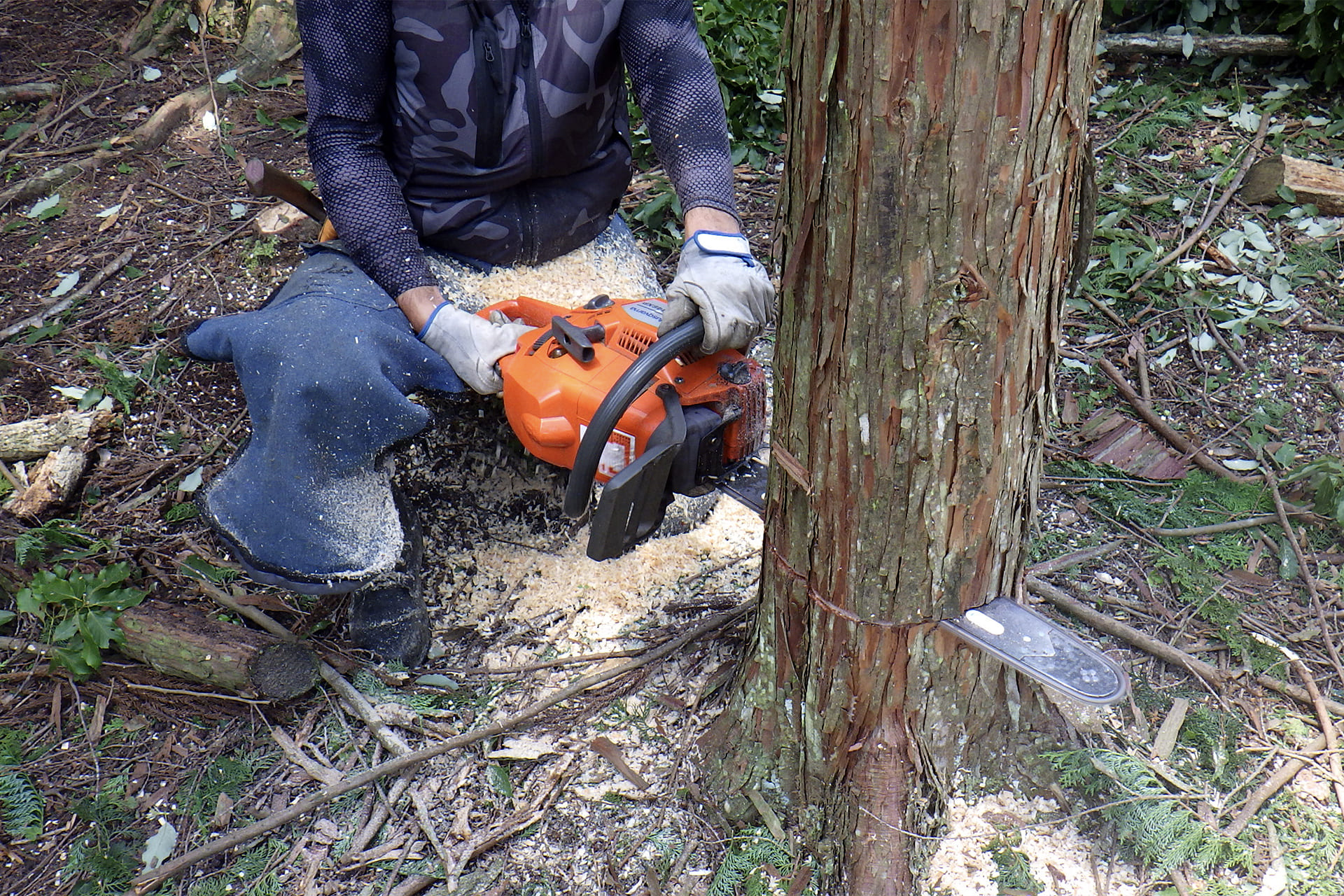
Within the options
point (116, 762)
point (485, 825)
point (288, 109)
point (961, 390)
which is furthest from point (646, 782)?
point (288, 109)

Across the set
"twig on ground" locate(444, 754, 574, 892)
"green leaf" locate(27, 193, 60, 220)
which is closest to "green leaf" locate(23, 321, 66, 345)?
"green leaf" locate(27, 193, 60, 220)

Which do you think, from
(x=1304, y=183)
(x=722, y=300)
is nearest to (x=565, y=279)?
(x=722, y=300)

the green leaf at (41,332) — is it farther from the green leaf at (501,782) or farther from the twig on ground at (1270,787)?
the twig on ground at (1270,787)

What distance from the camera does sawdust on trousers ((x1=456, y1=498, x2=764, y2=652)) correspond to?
2424 millimetres

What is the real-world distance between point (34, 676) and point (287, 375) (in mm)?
1109

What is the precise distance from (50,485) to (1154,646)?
9.31 ft

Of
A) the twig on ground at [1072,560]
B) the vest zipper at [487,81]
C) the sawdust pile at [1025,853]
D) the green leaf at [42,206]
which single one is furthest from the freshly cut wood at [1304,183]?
the green leaf at [42,206]

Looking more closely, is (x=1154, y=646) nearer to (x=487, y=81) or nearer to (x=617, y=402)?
(x=617, y=402)

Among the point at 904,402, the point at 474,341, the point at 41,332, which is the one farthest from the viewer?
the point at 41,332

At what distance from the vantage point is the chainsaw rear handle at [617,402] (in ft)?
5.65

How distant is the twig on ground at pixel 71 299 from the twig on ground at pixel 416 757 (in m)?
2.16

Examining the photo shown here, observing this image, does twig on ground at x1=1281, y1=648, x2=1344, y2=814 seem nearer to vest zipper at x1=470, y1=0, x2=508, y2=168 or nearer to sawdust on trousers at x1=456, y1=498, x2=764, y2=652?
sawdust on trousers at x1=456, y1=498, x2=764, y2=652

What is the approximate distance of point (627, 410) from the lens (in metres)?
1.83

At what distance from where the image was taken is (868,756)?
1764mm
